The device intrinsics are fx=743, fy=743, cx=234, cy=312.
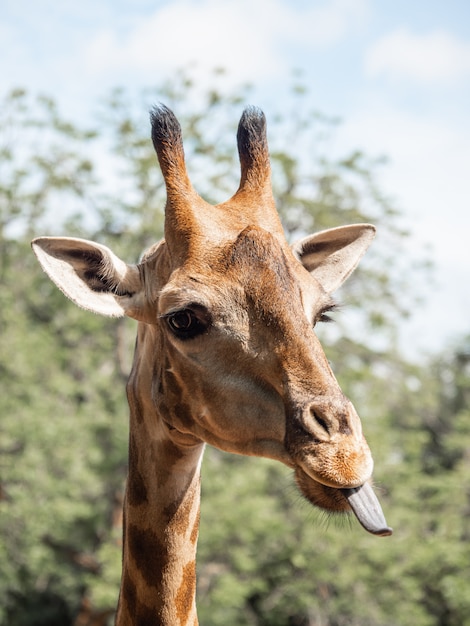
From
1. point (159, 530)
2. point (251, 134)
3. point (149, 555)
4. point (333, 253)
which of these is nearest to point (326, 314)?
point (333, 253)

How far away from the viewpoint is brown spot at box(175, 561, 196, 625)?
3.37 m

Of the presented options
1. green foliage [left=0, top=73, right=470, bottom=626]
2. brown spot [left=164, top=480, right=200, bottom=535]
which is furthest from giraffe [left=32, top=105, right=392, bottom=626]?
green foliage [left=0, top=73, right=470, bottom=626]

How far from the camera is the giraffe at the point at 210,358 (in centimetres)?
268

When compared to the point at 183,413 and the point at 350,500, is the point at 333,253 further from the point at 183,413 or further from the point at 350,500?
the point at 350,500

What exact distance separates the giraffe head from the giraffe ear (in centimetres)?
1

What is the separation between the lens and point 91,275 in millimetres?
3674

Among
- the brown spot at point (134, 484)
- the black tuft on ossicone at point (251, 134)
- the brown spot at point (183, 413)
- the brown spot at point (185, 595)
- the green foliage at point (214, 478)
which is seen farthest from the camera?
the green foliage at point (214, 478)

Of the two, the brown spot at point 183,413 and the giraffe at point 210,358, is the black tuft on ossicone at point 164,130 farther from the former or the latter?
the brown spot at point 183,413

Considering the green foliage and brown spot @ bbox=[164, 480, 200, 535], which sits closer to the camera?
brown spot @ bbox=[164, 480, 200, 535]

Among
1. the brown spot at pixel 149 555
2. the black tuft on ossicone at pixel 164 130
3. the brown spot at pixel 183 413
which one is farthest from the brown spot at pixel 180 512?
the black tuft on ossicone at pixel 164 130

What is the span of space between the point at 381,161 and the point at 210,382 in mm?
21595

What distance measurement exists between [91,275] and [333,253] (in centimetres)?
135

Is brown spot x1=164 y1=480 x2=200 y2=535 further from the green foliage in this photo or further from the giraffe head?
the green foliage

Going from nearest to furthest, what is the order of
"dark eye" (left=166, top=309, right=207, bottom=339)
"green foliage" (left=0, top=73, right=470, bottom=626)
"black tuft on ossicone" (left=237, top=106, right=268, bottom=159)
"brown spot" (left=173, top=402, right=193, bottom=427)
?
"dark eye" (left=166, top=309, right=207, bottom=339)
"brown spot" (left=173, top=402, right=193, bottom=427)
"black tuft on ossicone" (left=237, top=106, right=268, bottom=159)
"green foliage" (left=0, top=73, right=470, bottom=626)
